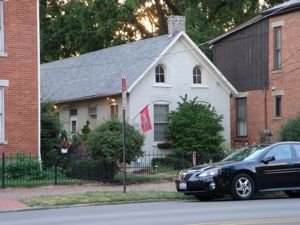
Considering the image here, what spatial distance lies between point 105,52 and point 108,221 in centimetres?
2459

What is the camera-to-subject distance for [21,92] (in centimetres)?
2461

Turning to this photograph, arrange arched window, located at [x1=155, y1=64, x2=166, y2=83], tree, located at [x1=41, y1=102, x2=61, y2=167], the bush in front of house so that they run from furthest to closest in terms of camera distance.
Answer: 1. arched window, located at [x1=155, y1=64, x2=166, y2=83]
2. tree, located at [x1=41, y1=102, x2=61, y2=167]
3. the bush in front of house

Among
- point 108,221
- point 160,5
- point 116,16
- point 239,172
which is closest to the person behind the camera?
point 108,221

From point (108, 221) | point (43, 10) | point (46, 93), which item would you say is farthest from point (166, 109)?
point (43, 10)

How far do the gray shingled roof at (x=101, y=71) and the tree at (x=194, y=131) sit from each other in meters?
2.70

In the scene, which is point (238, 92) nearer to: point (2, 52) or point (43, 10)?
point (2, 52)

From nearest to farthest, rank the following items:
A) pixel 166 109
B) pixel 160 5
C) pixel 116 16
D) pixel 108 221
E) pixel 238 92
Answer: pixel 108 221 < pixel 166 109 < pixel 238 92 < pixel 116 16 < pixel 160 5

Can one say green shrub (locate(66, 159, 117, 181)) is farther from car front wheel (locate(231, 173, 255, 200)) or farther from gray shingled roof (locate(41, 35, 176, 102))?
car front wheel (locate(231, 173, 255, 200))

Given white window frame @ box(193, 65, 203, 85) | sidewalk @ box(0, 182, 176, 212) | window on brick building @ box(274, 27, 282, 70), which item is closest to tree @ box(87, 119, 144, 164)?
sidewalk @ box(0, 182, 176, 212)

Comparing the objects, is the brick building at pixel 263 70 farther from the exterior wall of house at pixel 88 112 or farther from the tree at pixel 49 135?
the tree at pixel 49 135

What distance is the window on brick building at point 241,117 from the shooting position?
114ft

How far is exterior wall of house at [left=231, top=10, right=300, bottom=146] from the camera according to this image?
31.3 meters

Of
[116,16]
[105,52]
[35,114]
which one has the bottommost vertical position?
[35,114]

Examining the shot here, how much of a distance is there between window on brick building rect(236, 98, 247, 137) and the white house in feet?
7.09
